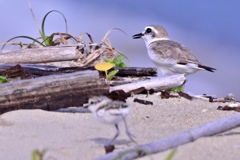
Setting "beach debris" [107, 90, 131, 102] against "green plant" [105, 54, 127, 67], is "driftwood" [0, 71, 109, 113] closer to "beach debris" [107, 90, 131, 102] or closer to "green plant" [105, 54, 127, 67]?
"beach debris" [107, 90, 131, 102]

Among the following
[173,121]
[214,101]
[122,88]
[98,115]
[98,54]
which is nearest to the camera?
[98,115]

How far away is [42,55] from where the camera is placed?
32.0 feet

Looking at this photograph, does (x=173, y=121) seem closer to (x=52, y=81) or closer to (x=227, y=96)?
(x=52, y=81)

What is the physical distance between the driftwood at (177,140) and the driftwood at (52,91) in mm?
1952

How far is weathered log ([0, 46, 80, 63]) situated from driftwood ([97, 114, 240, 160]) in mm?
5127

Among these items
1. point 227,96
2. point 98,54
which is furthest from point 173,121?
point 98,54

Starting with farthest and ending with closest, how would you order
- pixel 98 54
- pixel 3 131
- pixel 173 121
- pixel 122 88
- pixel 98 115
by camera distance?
1. pixel 98 54
2. pixel 122 88
3. pixel 173 121
4. pixel 3 131
5. pixel 98 115

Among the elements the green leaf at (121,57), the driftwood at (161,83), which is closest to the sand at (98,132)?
the driftwood at (161,83)

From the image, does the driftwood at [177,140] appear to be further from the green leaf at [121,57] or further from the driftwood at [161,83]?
the green leaf at [121,57]

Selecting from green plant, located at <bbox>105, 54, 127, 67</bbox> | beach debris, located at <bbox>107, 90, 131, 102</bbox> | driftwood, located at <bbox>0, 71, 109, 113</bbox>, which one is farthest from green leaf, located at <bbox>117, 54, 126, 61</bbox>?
driftwood, located at <bbox>0, 71, 109, 113</bbox>

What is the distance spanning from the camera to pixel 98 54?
1020 centimetres

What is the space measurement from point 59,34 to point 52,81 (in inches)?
169

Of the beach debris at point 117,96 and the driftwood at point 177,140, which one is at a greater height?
the driftwood at point 177,140

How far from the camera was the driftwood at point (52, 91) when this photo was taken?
6465mm
